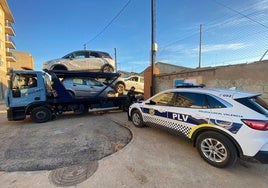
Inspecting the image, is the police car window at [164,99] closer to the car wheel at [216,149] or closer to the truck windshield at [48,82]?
the car wheel at [216,149]

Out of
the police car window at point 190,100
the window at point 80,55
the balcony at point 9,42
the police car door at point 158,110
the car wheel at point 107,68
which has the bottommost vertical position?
the police car door at point 158,110

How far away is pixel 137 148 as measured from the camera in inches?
166

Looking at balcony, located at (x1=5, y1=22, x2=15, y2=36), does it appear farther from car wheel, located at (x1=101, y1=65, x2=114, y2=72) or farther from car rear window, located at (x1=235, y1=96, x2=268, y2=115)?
car rear window, located at (x1=235, y1=96, x2=268, y2=115)

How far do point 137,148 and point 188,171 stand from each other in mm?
1460

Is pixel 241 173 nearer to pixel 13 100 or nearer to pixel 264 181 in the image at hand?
pixel 264 181

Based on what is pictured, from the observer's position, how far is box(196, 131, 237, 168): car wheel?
311 cm

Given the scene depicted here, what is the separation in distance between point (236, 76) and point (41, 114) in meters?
8.81

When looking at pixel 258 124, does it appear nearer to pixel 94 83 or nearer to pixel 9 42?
pixel 94 83

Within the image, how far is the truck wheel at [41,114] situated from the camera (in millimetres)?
7196

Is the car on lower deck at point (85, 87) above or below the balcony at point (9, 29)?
below

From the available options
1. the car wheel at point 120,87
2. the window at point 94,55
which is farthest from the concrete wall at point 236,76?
the window at point 94,55

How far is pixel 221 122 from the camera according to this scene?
320cm

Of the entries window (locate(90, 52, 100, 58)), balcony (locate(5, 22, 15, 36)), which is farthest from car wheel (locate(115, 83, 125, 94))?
balcony (locate(5, 22, 15, 36))

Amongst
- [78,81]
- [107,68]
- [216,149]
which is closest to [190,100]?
[216,149]
